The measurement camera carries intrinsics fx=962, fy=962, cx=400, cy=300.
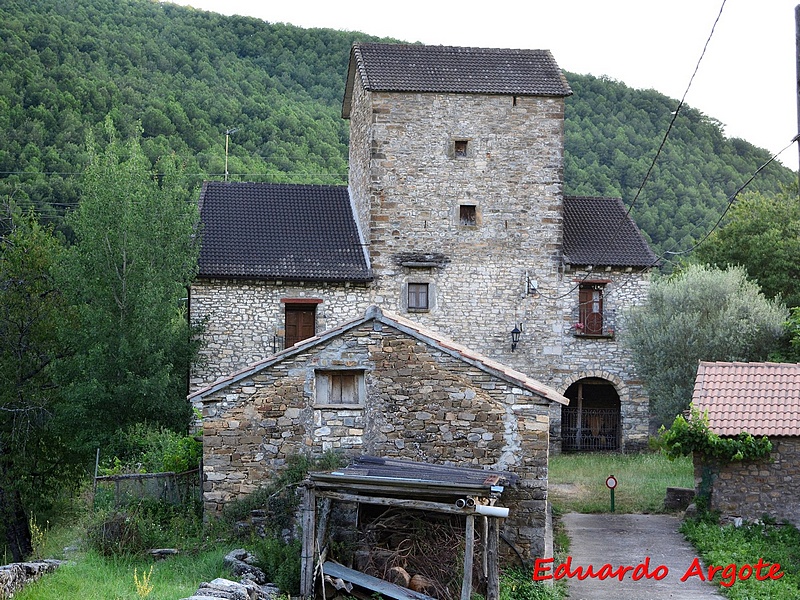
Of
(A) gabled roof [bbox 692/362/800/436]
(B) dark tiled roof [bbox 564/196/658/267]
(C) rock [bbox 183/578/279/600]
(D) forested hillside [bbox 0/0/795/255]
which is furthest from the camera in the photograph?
(D) forested hillside [bbox 0/0/795/255]

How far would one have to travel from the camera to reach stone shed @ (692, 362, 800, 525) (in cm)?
1608

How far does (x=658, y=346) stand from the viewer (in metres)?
24.0

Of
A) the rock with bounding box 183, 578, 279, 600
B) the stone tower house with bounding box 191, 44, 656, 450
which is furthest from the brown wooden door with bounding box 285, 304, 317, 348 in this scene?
the rock with bounding box 183, 578, 279, 600

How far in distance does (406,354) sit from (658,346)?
1195cm

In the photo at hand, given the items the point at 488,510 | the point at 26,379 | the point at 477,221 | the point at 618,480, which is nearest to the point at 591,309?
the point at 477,221

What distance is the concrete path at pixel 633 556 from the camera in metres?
13.3

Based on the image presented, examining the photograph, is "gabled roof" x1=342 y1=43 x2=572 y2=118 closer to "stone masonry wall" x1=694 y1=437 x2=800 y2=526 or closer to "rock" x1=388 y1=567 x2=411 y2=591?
"stone masonry wall" x1=694 y1=437 x2=800 y2=526

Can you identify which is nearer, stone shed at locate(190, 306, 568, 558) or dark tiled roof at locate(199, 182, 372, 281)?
stone shed at locate(190, 306, 568, 558)

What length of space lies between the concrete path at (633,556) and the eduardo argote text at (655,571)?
0.03 m

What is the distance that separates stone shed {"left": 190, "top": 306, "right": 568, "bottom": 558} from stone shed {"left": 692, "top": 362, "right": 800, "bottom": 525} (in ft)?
14.3

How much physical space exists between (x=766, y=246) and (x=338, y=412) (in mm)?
22675

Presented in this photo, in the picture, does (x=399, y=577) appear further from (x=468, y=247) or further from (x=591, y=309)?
(x=591, y=309)

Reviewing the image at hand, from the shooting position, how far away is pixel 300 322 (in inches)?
961

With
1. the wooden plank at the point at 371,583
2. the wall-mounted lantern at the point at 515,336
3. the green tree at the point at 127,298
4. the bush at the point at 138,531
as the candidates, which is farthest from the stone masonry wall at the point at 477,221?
the wooden plank at the point at 371,583
